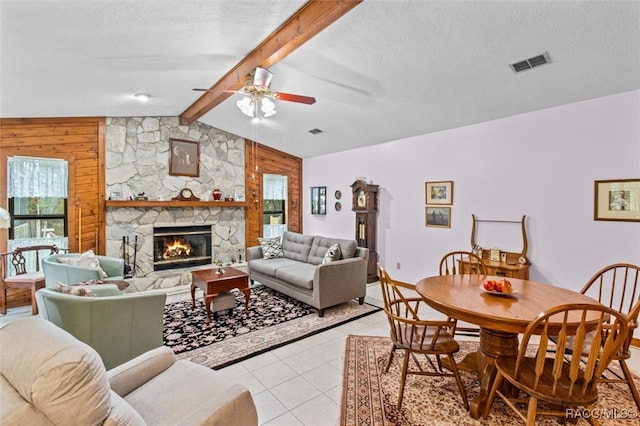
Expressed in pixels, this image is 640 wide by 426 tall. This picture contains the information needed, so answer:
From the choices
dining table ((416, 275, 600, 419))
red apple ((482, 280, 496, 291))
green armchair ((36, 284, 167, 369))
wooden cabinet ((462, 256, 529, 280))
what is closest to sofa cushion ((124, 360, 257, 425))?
green armchair ((36, 284, 167, 369))

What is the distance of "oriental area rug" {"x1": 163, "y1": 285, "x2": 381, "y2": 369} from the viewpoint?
307 cm

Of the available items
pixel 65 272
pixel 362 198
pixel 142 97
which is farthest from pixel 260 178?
pixel 65 272

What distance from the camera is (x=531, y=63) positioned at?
2873mm

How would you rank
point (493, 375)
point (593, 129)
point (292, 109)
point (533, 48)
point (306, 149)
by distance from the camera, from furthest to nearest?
point (306, 149)
point (292, 109)
point (593, 129)
point (533, 48)
point (493, 375)

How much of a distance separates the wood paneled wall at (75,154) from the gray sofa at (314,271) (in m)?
2.64

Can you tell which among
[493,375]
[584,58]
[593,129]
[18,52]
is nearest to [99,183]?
[18,52]

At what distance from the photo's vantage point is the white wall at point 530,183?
323 centimetres

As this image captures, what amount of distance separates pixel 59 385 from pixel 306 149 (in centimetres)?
623

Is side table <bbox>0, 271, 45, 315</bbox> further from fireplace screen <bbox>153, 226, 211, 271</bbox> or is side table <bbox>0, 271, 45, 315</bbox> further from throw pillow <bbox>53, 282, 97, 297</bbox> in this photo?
throw pillow <bbox>53, 282, 97, 297</bbox>

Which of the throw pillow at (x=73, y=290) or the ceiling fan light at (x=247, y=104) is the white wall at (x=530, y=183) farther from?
the throw pillow at (x=73, y=290)

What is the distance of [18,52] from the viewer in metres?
2.72

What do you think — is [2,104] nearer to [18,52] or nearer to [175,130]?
[18,52]

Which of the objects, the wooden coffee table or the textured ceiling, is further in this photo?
the wooden coffee table

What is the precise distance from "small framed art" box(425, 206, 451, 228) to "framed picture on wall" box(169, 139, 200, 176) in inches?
174
